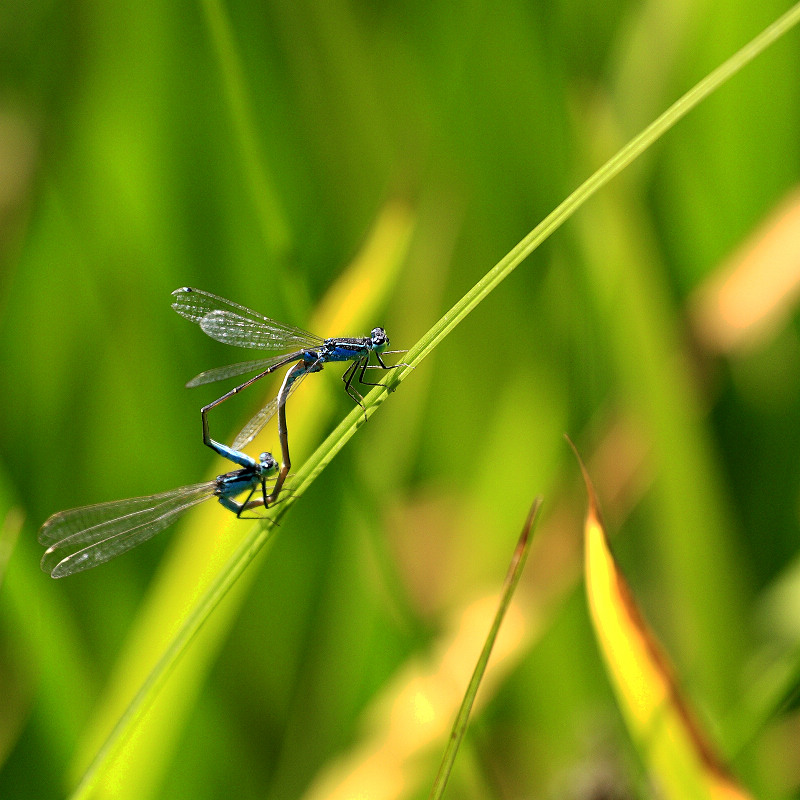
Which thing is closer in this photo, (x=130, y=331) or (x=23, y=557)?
(x=23, y=557)

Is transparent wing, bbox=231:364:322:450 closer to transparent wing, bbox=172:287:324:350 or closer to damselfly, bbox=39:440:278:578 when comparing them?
damselfly, bbox=39:440:278:578

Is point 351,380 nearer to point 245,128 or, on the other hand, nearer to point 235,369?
point 235,369

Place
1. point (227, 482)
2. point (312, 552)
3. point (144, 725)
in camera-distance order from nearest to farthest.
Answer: point (144, 725) → point (227, 482) → point (312, 552)

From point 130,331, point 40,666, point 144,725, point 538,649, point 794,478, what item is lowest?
point 794,478

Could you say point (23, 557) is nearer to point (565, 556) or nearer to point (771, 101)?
point (565, 556)

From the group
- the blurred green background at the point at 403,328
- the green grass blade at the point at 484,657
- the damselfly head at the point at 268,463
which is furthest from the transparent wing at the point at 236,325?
the green grass blade at the point at 484,657

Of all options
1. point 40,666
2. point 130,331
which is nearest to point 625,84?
point 130,331
